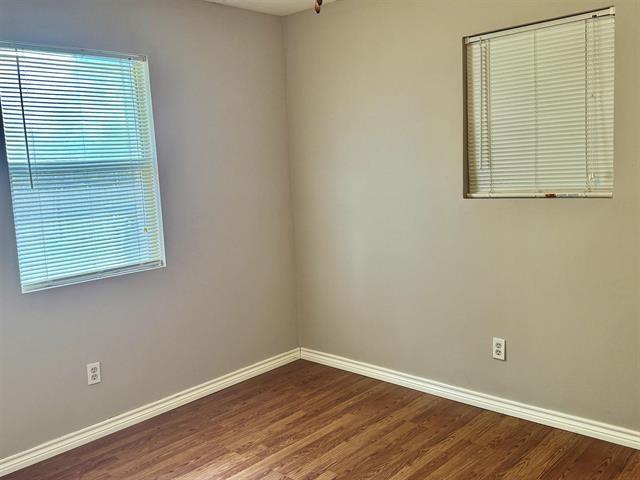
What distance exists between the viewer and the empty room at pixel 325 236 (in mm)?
2676

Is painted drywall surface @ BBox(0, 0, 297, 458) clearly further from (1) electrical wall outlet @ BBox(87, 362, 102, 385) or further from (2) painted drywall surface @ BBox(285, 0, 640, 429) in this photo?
(2) painted drywall surface @ BBox(285, 0, 640, 429)

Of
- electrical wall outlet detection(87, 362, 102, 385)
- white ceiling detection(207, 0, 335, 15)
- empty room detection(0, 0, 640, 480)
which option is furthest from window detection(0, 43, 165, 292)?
white ceiling detection(207, 0, 335, 15)

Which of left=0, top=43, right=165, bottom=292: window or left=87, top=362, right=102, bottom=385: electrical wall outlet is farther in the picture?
left=87, top=362, right=102, bottom=385: electrical wall outlet

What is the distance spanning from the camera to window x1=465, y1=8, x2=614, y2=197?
105 inches

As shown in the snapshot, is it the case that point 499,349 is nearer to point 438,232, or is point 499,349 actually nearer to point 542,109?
point 438,232

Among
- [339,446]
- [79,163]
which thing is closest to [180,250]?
[79,163]

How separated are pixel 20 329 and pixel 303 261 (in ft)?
6.02

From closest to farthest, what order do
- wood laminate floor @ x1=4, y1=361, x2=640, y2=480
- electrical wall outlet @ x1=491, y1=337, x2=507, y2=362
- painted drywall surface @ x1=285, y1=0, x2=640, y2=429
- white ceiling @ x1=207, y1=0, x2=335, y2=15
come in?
1. wood laminate floor @ x1=4, y1=361, x2=640, y2=480
2. painted drywall surface @ x1=285, y1=0, x2=640, y2=429
3. electrical wall outlet @ x1=491, y1=337, x2=507, y2=362
4. white ceiling @ x1=207, y1=0, x2=335, y2=15

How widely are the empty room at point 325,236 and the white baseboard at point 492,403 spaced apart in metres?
0.01

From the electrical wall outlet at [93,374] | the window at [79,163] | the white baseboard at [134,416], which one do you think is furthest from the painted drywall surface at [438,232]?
the electrical wall outlet at [93,374]

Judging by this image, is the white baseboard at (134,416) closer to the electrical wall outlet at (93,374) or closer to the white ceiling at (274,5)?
the electrical wall outlet at (93,374)

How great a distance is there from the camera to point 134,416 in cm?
317

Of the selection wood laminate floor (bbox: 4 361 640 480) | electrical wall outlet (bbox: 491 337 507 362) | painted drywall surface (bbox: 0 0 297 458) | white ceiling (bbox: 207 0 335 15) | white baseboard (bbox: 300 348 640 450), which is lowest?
wood laminate floor (bbox: 4 361 640 480)

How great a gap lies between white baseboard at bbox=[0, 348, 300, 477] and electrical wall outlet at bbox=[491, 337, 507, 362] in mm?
1480
